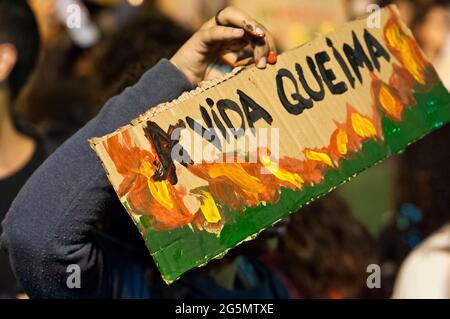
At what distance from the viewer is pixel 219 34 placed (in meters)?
1.60

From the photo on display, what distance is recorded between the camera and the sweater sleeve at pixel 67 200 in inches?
60.1

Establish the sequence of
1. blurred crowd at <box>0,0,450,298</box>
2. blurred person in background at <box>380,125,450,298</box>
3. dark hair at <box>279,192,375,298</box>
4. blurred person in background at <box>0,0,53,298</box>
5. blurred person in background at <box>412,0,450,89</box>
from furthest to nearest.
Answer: blurred person in background at <box>412,0,450,89</box> < blurred person in background at <box>380,125,450,298</box> < dark hair at <box>279,192,375,298</box> < blurred person in background at <box>0,0,53,298</box> < blurred crowd at <box>0,0,450,298</box>

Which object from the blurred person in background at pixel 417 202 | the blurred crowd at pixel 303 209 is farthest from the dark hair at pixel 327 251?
the blurred person in background at pixel 417 202

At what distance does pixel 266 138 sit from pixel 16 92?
44.7 inches

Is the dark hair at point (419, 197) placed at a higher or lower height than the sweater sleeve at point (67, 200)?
lower

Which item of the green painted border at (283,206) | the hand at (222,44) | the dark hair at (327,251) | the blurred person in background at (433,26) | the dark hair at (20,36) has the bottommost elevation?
the dark hair at (327,251)

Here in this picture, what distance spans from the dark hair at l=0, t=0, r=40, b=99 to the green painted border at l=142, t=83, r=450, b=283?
1.16 meters

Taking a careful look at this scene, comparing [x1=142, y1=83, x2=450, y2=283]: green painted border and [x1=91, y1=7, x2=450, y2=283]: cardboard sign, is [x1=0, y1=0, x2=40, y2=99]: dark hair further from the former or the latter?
[x1=142, y1=83, x2=450, y2=283]: green painted border

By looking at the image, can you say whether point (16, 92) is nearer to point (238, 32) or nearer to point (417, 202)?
point (238, 32)

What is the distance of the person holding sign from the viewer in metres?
1.53

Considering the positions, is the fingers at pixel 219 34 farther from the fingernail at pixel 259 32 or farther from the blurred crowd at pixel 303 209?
the blurred crowd at pixel 303 209

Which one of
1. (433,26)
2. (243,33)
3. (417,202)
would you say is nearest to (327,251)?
(417,202)

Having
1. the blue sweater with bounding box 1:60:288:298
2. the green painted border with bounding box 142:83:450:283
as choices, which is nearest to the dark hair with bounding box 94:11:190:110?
the blue sweater with bounding box 1:60:288:298
